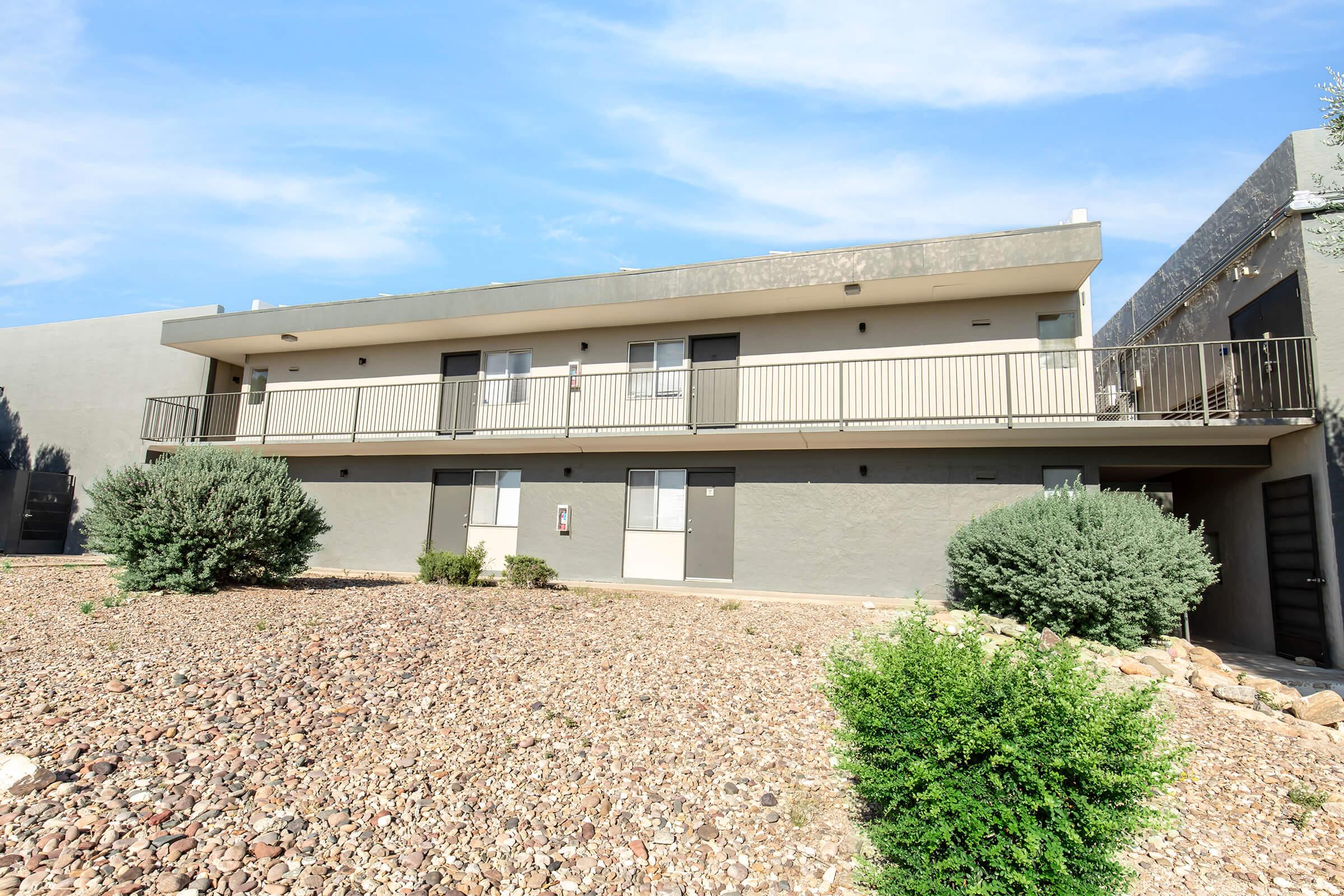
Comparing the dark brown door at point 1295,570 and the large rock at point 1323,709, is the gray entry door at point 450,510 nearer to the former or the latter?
the large rock at point 1323,709

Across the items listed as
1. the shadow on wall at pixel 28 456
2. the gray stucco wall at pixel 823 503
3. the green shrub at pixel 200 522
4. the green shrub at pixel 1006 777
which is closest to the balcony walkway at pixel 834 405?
the gray stucco wall at pixel 823 503

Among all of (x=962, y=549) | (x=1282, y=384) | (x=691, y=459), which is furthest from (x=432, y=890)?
(x=1282, y=384)

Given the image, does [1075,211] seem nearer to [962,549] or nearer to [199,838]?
[962,549]

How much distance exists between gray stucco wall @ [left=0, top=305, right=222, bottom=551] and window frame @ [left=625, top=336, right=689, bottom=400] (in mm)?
11674

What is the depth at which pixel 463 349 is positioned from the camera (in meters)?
16.7

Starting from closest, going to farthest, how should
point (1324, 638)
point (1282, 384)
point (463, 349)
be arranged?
point (1324, 638)
point (1282, 384)
point (463, 349)

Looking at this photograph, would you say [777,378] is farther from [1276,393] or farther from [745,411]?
[1276,393]

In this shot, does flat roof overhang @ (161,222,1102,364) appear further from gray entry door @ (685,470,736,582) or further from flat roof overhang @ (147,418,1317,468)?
gray entry door @ (685,470,736,582)

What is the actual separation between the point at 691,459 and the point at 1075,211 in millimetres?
8359

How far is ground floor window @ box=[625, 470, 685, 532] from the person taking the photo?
14492 mm

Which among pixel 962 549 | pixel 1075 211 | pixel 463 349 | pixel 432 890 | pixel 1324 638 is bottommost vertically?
pixel 432 890

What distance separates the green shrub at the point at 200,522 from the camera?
9.25 meters

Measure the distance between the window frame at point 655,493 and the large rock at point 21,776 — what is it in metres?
10.7

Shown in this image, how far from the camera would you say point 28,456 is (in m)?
20.6
